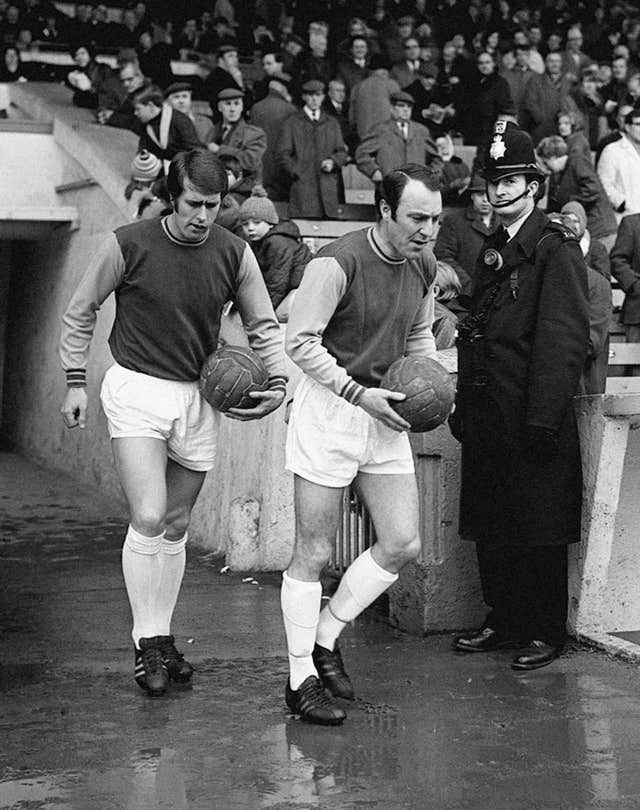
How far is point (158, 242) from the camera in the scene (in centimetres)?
618

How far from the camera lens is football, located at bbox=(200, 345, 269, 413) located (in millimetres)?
6062

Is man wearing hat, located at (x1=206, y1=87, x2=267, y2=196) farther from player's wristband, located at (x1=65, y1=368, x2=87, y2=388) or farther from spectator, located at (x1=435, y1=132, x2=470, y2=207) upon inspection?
player's wristband, located at (x1=65, y1=368, x2=87, y2=388)

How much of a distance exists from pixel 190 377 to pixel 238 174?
19.6 ft

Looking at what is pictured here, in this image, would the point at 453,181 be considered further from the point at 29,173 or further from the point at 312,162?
the point at 29,173

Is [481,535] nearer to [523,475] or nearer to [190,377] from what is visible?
[523,475]

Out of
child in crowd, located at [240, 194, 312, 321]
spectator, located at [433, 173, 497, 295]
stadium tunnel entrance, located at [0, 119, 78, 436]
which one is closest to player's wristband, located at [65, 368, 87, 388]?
child in crowd, located at [240, 194, 312, 321]

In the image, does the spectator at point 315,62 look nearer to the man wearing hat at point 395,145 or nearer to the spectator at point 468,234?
the man wearing hat at point 395,145

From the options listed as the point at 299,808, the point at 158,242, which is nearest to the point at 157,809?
the point at 299,808

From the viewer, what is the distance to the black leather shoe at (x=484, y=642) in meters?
6.88

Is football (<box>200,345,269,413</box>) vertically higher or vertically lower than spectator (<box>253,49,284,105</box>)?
lower

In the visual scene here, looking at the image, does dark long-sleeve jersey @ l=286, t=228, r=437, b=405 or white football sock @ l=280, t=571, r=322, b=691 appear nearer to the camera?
dark long-sleeve jersey @ l=286, t=228, r=437, b=405

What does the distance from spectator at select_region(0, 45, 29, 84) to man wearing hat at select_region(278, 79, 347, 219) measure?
4.94 m

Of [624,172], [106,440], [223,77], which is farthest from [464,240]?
[223,77]

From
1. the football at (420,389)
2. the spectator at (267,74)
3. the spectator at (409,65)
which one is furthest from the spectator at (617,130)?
the football at (420,389)
